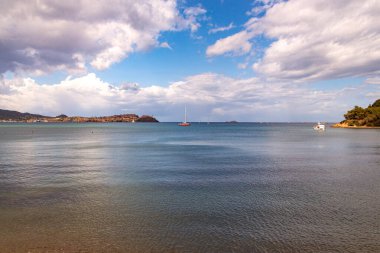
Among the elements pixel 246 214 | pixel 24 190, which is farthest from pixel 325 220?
pixel 24 190

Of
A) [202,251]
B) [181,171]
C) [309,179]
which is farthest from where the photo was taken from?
[181,171]

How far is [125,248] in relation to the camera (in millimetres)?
15219

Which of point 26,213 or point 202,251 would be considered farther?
point 26,213

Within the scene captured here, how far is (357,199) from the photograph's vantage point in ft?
80.3

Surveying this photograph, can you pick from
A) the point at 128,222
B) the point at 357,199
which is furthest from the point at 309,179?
the point at 128,222

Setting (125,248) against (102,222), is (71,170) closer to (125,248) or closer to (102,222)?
(102,222)

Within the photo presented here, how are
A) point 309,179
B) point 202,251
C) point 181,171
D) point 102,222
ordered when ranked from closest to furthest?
point 202,251 < point 102,222 < point 309,179 < point 181,171

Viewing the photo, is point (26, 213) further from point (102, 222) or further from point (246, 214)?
point (246, 214)

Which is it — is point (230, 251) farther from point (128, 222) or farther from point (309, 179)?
point (309, 179)

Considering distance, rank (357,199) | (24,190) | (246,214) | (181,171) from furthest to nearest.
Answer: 1. (181,171)
2. (24,190)
3. (357,199)
4. (246,214)

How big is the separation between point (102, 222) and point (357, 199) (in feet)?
70.9

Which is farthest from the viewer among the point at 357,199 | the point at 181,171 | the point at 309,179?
the point at 181,171

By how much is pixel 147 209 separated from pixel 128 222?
2862 millimetres

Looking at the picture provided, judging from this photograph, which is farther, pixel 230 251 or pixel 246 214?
pixel 246 214
